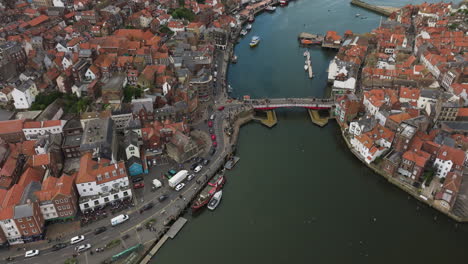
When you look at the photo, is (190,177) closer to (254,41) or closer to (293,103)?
(293,103)

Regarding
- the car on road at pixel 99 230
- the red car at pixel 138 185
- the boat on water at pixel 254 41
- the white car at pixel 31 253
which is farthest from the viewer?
the boat on water at pixel 254 41

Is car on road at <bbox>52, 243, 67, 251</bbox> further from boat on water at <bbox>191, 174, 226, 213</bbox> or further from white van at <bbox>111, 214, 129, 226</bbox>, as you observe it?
boat on water at <bbox>191, 174, 226, 213</bbox>

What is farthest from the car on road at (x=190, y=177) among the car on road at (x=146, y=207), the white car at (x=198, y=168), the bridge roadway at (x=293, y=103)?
the bridge roadway at (x=293, y=103)

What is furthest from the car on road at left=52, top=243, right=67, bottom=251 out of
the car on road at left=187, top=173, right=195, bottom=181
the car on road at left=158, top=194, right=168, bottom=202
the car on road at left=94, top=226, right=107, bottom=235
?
Answer: the car on road at left=187, top=173, right=195, bottom=181

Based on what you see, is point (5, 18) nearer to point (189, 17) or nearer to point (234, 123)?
point (189, 17)

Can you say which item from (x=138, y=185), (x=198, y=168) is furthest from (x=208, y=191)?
(x=138, y=185)

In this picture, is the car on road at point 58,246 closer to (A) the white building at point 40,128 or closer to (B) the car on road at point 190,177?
(B) the car on road at point 190,177
